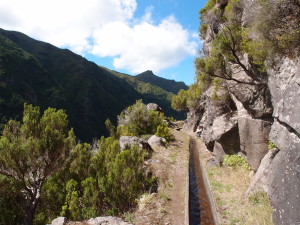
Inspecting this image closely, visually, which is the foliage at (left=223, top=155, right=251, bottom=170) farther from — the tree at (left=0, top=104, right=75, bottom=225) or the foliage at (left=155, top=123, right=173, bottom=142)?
the foliage at (left=155, top=123, right=173, bottom=142)

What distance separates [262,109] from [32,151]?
11.1 meters

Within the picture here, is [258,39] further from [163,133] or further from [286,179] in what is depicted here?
[163,133]

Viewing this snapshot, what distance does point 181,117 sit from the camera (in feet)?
647

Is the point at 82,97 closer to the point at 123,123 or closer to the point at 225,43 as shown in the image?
the point at 123,123

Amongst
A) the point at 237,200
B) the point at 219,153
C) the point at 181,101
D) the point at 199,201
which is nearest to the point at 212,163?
the point at 219,153

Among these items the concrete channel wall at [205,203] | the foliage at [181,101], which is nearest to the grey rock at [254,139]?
the concrete channel wall at [205,203]

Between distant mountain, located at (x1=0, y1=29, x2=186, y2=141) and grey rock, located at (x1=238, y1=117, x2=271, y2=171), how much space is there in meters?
78.2

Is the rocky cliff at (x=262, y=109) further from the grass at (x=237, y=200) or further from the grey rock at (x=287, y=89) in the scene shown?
the grass at (x=237, y=200)

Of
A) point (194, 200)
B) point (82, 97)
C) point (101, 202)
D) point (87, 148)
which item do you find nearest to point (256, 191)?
point (194, 200)

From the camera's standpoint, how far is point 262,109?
36.7 ft

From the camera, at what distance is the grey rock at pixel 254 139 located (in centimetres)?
1086

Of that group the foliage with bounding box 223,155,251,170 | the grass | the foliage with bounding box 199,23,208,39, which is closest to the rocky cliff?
the foliage with bounding box 223,155,251,170

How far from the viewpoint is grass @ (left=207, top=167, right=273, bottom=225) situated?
7926 mm

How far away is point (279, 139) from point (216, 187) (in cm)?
580
